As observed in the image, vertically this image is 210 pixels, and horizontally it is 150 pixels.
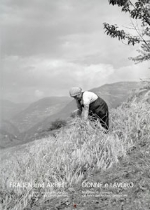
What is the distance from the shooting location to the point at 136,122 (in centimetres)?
562

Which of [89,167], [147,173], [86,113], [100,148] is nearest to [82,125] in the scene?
[86,113]

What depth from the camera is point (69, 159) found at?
4.48m

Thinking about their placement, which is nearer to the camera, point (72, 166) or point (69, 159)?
point (72, 166)

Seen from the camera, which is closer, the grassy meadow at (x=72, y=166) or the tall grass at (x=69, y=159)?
the grassy meadow at (x=72, y=166)

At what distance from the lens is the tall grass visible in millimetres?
3838

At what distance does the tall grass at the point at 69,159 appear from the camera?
3838 mm

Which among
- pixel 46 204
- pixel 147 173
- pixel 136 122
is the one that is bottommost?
pixel 46 204

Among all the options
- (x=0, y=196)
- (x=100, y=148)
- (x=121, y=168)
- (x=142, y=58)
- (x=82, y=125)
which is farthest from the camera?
(x=142, y=58)

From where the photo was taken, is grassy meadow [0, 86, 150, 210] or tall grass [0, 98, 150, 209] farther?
tall grass [0, 98, 150, 209]

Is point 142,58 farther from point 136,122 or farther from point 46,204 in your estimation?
point 46,204

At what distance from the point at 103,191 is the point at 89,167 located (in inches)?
28.0

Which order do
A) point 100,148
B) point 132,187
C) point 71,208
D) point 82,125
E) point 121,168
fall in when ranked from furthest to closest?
point 82,125
point 100,148
point 121,168
point 132,187
point 71,208

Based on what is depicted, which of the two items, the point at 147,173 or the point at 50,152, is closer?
the point at 147,173

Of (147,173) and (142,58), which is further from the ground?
(142,58)
